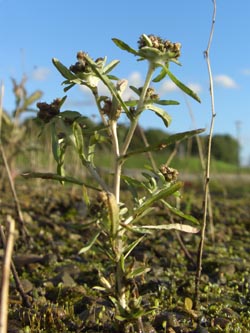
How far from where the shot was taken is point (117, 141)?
184cm

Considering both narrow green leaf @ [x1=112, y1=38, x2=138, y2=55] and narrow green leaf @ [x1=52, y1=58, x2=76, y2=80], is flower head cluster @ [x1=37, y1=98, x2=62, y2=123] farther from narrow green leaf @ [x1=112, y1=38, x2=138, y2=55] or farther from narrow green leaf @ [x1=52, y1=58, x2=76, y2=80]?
narrow green leaf @ [x1=112, y1=38, x2=138, y2=55]

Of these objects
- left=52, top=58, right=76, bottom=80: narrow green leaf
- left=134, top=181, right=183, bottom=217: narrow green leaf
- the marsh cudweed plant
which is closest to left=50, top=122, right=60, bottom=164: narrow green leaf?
the marsh cudweed plant

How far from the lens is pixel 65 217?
4.52 metres

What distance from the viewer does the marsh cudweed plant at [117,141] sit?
1.70 meters

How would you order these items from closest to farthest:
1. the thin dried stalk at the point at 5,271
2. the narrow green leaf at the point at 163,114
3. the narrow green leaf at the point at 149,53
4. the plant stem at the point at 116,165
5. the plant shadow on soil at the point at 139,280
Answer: the thin dried stalk at the point at 5,271, the narrow green leaf at the point at 149,53, the plant stem at the point at 116,165, the narrow green leaf at the point at 163,114, the plant shadow on soil at the point at 139,280

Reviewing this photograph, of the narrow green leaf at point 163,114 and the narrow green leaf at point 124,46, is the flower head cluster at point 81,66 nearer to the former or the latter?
the narrow green leaf at point 124,46

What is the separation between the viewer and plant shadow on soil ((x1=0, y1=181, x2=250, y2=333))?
7.04 ft

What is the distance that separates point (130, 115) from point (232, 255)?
2.05 metres

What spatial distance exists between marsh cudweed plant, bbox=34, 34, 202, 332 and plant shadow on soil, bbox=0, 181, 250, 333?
0.13m

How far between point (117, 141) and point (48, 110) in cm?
27

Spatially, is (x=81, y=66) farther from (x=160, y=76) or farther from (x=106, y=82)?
(x=160, y=76)

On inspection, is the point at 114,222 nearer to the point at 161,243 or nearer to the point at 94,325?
the point at 94,325

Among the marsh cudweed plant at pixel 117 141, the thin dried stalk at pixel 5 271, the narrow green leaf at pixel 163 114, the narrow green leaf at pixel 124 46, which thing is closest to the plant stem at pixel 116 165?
the marsh cudweed plant at pixel 117 141

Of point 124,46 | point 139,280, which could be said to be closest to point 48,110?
point 124,46
